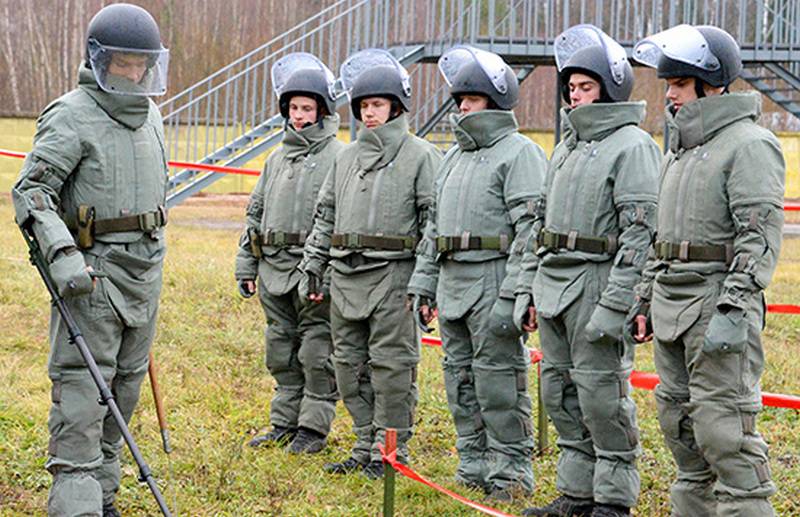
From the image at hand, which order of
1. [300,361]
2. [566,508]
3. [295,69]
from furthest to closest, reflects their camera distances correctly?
[295,69], [300,361], [566,508]

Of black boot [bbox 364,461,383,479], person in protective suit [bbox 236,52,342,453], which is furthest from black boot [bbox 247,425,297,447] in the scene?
black boot [bbox 364,461,383,479]

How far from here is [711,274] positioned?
4.89 metres

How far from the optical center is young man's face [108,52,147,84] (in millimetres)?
5422

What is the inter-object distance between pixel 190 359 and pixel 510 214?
13.4 ft

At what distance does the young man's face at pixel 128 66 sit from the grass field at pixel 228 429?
211 cm

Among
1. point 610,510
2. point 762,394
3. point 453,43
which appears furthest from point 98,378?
point 453,43

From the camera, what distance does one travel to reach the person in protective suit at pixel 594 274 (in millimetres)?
5586

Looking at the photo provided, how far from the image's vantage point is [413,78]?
840 inches

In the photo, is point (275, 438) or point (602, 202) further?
point (275, 438)

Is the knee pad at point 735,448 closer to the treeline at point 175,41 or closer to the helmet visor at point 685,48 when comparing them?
the helmet visor at point 685,48

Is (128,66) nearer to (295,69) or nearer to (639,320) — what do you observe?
(295,69)

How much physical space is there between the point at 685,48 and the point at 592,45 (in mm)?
901

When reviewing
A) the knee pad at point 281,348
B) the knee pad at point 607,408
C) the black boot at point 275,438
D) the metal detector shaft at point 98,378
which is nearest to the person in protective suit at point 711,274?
the knee pad at point 607,408

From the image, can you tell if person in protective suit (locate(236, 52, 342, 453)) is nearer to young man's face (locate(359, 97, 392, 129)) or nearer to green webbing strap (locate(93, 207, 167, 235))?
young man's face (locate(359, 97, 392, 129))
